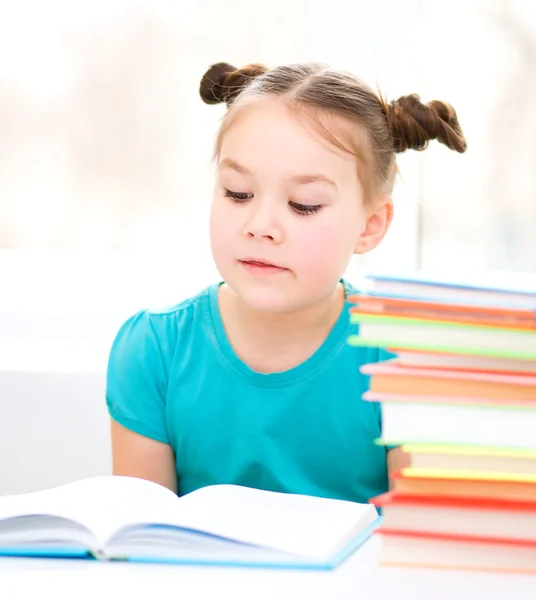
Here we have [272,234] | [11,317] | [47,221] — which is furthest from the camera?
[47,221]

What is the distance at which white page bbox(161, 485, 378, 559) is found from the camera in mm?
716

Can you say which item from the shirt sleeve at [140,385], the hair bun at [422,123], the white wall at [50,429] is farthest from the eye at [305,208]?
the white wall at [50,429]

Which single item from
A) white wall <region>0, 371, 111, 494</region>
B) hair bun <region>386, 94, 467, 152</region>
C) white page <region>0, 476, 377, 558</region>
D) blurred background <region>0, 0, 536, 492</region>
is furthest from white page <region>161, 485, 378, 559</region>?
blurred background <region>0, 0, 536, 492</region>

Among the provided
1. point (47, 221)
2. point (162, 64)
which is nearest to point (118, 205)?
point (47, 221)

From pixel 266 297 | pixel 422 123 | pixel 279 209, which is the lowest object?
pixel 266 297

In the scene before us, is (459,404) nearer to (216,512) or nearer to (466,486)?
(466,486)

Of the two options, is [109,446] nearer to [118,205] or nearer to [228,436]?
[228,436]

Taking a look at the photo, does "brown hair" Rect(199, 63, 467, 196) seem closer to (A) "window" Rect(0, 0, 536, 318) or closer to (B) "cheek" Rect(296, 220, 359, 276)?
(B) "cheek" Rect(296, 220, 359, 276)

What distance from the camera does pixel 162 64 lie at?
186 centimetres

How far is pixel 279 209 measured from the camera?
3.51 ft

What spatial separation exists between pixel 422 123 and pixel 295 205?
9.7 inches

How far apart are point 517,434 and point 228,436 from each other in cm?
70

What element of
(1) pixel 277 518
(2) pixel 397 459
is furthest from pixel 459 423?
(2) pixel 397 459

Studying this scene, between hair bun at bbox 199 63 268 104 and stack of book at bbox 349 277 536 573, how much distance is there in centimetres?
71
